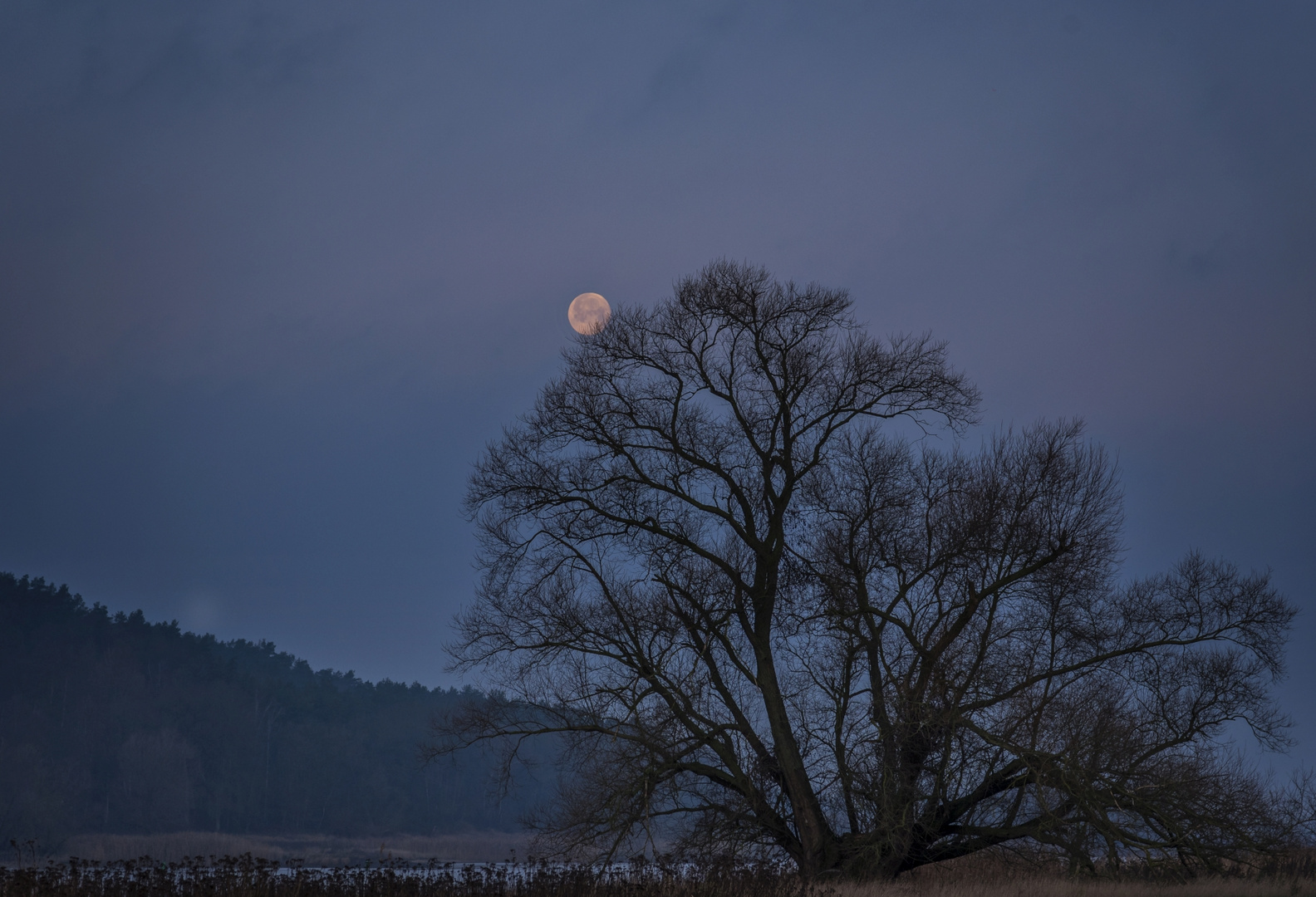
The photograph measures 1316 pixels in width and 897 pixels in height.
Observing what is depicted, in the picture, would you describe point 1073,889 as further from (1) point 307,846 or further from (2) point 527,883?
(1) point 307,846

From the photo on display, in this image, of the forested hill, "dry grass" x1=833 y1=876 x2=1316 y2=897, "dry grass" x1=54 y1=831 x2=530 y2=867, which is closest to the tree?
"dry grass" x1=833 y1=876 x2=1316 y2=897

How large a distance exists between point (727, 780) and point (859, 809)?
88.1 inches

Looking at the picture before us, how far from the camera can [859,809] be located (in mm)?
15211

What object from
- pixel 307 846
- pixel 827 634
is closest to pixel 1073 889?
pixel 827 634

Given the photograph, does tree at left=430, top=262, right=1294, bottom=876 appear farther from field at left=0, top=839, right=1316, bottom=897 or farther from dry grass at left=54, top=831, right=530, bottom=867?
dry grass at left=54, top=831, right=530, bottom=867

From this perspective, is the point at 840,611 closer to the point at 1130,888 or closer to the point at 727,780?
the point at 727,780

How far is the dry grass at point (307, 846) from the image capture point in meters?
56.0

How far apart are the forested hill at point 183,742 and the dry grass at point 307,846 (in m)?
2.76

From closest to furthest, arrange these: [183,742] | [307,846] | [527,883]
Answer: [527,883]
[307,846]
[183,742]

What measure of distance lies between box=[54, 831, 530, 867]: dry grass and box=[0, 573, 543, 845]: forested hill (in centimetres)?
276

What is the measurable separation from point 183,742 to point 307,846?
1298cm

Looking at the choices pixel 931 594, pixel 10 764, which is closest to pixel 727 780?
pixel 931 594

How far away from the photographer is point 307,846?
7388cm

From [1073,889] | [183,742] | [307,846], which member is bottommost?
[307,846]
